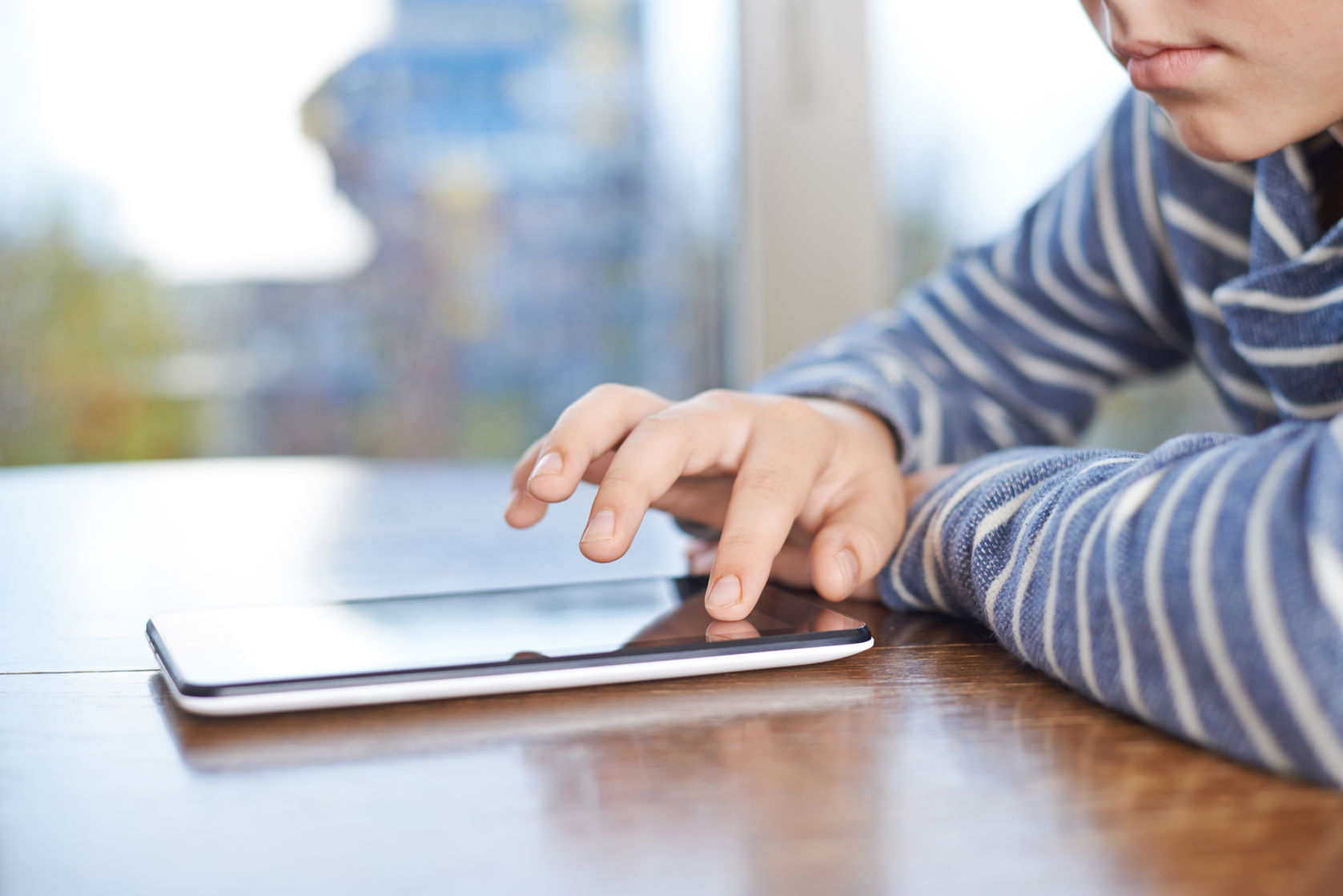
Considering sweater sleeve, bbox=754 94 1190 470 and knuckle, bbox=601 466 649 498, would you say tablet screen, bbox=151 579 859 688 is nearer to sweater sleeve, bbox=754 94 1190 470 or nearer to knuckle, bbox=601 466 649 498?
knuckle, bbox=601 466 649 498

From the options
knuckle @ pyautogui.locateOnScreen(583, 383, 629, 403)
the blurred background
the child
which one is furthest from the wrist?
the blurred background

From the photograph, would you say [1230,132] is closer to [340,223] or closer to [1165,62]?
[1165,62]

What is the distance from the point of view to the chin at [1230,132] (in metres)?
0.48

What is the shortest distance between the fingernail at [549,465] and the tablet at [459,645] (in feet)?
0.17

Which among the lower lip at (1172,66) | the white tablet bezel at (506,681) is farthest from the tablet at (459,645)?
the lower lip at (1172,66)

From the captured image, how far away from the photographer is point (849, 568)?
44cm

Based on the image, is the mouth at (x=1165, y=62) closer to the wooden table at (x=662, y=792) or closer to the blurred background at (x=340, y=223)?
the wooden table at (x=662, y=792)

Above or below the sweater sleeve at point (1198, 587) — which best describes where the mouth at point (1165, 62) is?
above

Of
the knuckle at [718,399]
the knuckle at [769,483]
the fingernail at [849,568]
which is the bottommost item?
the fingernail at [849,568]

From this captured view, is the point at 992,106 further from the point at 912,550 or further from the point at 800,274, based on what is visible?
the point at 912,550

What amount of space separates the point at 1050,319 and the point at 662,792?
597 mm

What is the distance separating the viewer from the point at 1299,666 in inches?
10.5

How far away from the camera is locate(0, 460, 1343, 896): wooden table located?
22 centimetres

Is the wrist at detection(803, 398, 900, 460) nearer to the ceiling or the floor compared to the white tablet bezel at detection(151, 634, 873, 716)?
nearer to the ceiling
